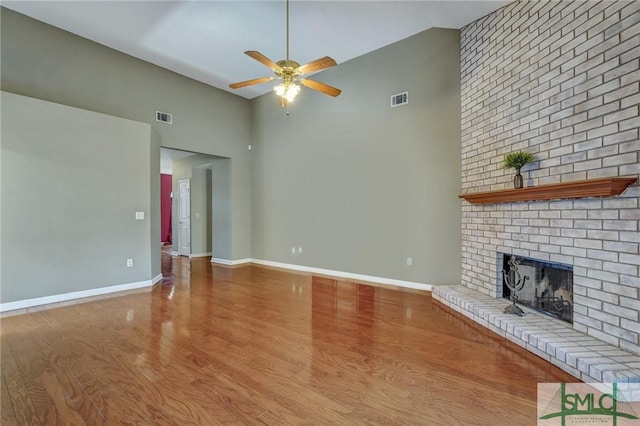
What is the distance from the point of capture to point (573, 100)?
279 centimetres

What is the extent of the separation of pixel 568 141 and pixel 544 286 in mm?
1583

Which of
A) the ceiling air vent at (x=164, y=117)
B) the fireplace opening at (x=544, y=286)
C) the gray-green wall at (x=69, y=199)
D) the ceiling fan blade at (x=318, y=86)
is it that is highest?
the ceiling air vent at (x=164, y=117)

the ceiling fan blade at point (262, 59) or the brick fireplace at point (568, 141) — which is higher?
the ceiling fan blade at point (262, 59)

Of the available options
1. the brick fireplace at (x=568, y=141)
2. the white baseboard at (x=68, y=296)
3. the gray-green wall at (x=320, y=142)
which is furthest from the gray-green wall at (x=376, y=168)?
the white baseboard at (x=68, y=296)

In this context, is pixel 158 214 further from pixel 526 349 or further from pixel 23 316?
pixel 526 349

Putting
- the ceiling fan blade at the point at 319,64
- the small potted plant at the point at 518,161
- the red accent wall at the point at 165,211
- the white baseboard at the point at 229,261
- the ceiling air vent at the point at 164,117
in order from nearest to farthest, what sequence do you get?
the ceiling fan blade at the point at 319,64 → the small potted plant at the point at 518,161 → the ceiling air vent at the point at 164,117 → the white baseboard at the point at 229,261 → the red accent wall at the point at 165,211

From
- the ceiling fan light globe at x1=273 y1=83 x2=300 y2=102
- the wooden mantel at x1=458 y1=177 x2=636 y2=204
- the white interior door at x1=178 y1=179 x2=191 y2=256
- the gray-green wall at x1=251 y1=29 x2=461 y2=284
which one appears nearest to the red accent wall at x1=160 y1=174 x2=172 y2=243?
the white interior door at x1=178 y1=179 x2=191 y2=256

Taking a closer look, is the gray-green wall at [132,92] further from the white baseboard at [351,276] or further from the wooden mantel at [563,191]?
the wooden mantel at [563,191]

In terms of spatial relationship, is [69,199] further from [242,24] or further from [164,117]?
Answer: [242,24]

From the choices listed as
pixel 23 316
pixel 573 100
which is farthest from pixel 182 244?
pixel 573 100

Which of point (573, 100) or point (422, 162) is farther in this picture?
point (422, 162)

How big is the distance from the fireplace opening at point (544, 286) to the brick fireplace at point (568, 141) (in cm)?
17

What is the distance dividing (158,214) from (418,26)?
5.51 metres

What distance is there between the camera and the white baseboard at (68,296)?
3750 millimetres
